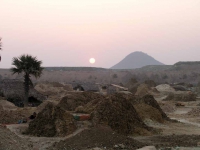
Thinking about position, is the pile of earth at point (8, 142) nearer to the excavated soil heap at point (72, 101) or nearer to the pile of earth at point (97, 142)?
the pile of earth at point (97, 142)

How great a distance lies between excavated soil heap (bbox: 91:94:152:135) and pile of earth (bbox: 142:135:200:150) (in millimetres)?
1590

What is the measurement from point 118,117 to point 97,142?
4.56 m

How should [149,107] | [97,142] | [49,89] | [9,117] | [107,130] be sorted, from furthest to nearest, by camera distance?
[49,89], [149,107], [9,117], [107,130], [97,142]

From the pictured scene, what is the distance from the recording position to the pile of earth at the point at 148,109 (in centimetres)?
2230

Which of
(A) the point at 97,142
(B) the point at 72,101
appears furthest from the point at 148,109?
(A) the point at 97,142

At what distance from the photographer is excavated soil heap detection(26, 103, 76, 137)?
53.3 ft

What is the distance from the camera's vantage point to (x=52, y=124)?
16703 mm

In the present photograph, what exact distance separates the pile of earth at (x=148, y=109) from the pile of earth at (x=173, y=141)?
5757mm

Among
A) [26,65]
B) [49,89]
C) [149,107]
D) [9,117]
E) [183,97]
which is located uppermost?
[26,65]

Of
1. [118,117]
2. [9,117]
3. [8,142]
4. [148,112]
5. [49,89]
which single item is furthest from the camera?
[49,89]

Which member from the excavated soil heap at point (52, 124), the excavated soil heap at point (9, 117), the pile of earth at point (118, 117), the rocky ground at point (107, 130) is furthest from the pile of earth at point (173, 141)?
the excavated soil heap at point (9, 117)

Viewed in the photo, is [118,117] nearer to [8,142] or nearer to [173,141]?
[173,141]

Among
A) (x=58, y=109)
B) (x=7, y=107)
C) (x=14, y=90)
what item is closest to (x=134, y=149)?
(x=58, y=109)

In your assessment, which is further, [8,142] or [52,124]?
[52,124]
